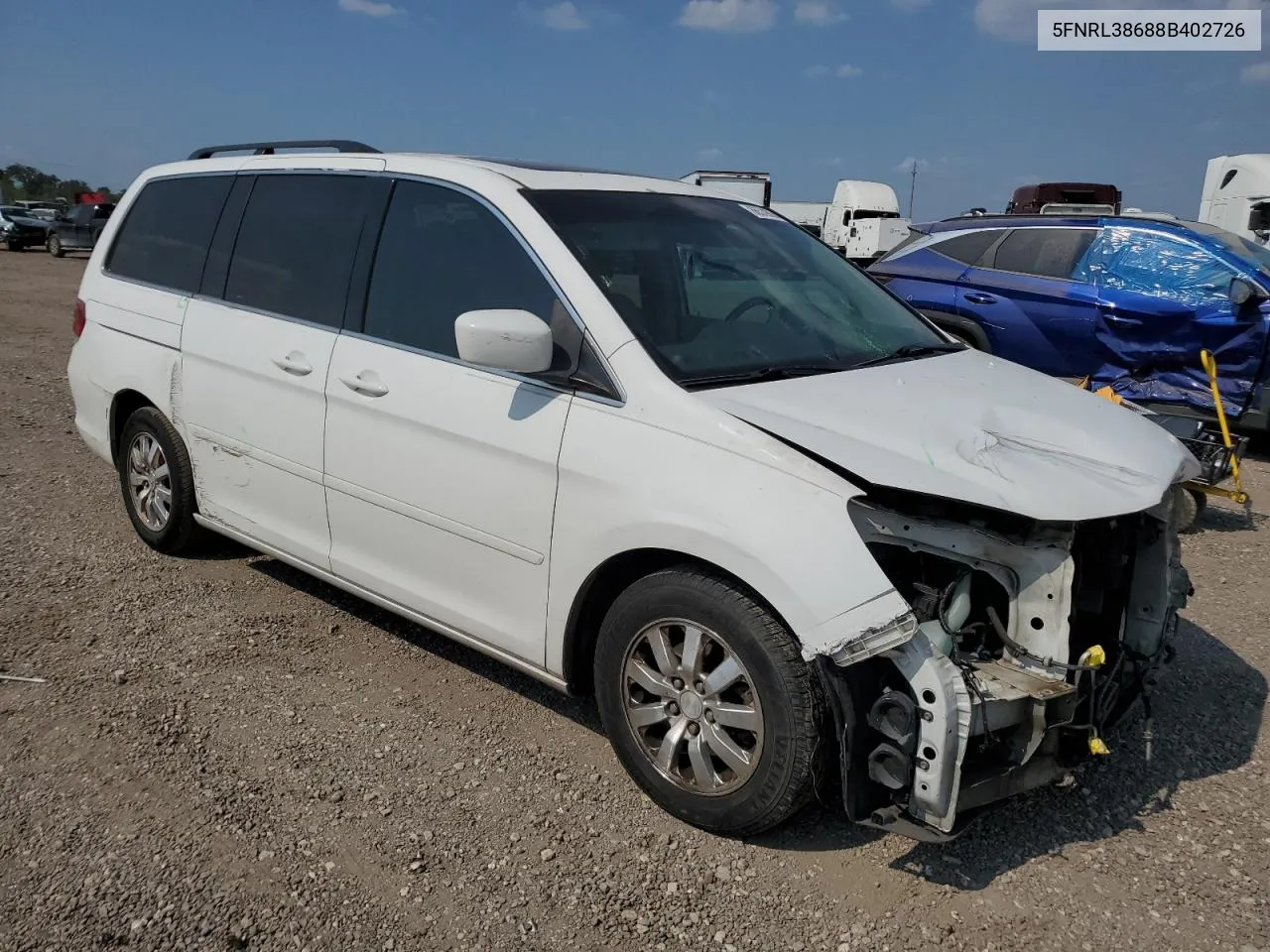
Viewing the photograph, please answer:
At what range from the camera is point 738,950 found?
2.52m

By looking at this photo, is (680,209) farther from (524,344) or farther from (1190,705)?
(1190,705)

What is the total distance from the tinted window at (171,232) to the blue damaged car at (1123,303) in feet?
18.4

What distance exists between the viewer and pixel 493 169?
3574 mm

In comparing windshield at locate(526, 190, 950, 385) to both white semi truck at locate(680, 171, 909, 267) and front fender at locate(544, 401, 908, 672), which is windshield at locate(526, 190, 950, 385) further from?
white semi truck at locate(680, 171, 909, 267)

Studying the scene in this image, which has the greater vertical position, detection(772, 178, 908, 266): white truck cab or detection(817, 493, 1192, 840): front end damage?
detection(772, 178, 908, 266): white truck cab

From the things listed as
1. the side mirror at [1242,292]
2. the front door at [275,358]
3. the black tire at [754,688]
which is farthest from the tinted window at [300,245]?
the side mirror at [1242,292]

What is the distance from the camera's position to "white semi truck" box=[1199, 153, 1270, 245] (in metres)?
15.1

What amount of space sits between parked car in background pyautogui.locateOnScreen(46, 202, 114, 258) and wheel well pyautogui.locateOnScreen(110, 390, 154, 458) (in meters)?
28.4

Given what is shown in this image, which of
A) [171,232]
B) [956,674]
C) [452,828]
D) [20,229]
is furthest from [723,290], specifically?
[20,229]

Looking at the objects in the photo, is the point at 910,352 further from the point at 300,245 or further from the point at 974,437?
the point at 300,245

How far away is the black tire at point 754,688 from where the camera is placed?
263 cm

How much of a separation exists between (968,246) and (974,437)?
6328mm

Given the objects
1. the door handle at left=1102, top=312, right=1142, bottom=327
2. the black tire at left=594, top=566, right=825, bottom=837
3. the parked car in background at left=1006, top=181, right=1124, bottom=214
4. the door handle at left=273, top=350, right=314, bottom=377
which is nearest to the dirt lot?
the black tire at left=594, top=566, right=825, bottom=837

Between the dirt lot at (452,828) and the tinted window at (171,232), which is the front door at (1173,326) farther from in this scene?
the tinted window at (171,232)
